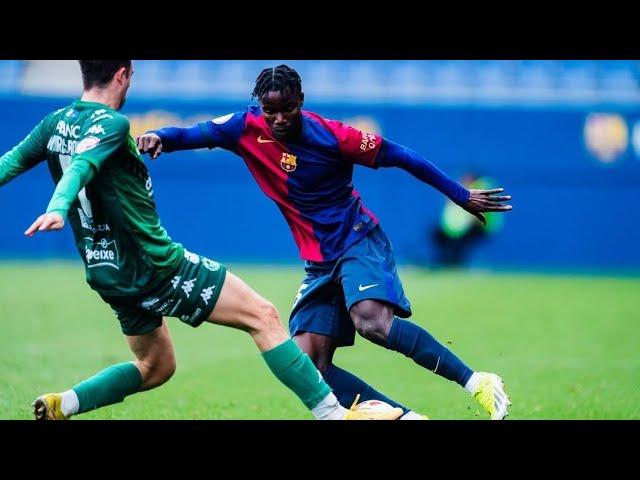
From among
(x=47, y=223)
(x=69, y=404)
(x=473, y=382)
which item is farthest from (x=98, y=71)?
(x=473, y=382)

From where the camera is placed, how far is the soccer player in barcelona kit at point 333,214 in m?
5.86

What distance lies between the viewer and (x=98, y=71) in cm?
507

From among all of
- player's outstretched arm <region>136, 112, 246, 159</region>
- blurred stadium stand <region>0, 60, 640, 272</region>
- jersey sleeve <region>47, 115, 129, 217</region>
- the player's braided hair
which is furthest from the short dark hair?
blurred stadium stand <region>0, 60, 640, 272</region>

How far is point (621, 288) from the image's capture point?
61.7 feet

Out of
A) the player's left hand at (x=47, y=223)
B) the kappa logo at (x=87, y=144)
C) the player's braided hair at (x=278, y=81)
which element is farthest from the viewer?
the player's braided hair at (x=278, y=81)

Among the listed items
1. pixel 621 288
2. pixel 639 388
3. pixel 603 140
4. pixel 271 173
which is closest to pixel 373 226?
pixel 271 173

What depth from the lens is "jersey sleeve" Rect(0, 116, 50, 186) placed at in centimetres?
511

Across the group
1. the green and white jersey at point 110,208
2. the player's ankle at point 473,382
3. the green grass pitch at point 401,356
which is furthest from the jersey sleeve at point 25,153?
the player's ankle at point 473,382

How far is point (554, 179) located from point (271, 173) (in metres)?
18.6

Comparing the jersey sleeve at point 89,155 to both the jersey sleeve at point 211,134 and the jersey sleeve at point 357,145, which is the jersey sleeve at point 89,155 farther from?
the jersey sleeve at point 357,145

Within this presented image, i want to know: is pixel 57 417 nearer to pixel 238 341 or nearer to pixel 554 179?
pixel 238 341

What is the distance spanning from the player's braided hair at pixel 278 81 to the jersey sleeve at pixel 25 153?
128 centimetres

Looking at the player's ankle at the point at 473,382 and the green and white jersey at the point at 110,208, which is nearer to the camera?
the green and white jersey at the point at 110,208

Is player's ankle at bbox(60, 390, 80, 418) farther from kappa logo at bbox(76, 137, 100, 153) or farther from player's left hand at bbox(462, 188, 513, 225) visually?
player's left hand at bbox(462, 188, 513, 225)
